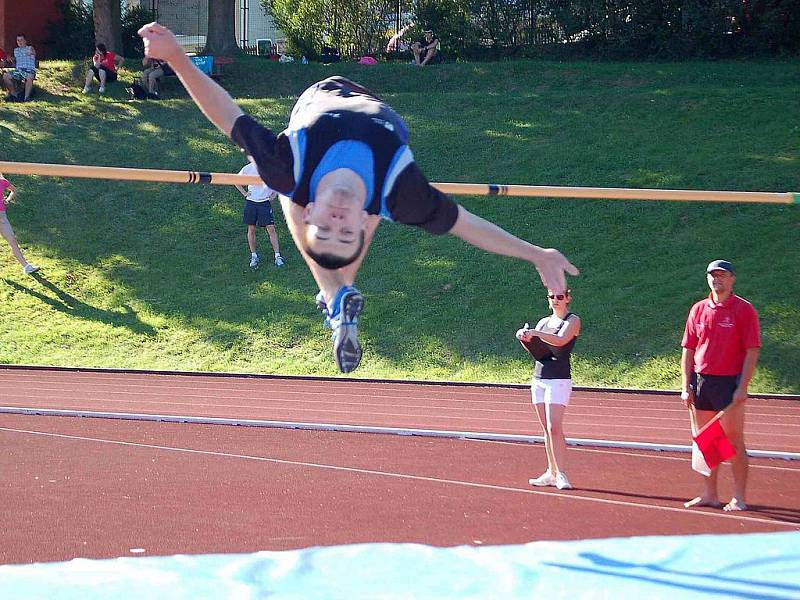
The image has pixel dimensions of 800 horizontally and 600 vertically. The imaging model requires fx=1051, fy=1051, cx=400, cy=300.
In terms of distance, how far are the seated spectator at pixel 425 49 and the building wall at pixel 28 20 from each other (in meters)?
→ 8.23

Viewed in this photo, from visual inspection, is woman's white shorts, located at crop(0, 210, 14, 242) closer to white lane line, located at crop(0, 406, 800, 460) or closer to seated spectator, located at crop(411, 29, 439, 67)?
white lane line, located at crop(0, 406, 800, 460)

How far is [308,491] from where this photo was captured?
7250 mm

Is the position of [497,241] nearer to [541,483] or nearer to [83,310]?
[541,483]

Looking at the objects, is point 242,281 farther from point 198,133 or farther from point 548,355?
point 548,355

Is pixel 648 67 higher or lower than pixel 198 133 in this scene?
higher

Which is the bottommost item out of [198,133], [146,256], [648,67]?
[146,256]

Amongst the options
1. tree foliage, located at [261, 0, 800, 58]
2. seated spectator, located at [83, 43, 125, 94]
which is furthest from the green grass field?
tree foliage, located at [261, 0, 800, 58]

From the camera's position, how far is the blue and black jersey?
439 centimetres

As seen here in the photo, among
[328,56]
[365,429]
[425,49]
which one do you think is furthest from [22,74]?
[365,429]

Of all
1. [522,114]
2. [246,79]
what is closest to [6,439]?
[522,114]

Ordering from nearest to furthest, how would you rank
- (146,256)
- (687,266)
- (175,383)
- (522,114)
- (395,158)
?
(395,158) → (175,383) → (687,266) → (146,256) → (522,114)

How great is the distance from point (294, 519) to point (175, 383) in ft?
17.6

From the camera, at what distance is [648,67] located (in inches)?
712

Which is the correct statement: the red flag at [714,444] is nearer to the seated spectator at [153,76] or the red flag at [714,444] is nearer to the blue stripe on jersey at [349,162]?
the blue stripe on jersey at [349,162]
